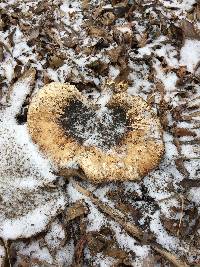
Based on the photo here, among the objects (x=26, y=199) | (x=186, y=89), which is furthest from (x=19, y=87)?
(x=186, y=89)

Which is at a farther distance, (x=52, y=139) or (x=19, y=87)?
(x=19, y=87)

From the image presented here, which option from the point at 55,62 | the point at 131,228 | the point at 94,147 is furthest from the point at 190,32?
the point at 131,228

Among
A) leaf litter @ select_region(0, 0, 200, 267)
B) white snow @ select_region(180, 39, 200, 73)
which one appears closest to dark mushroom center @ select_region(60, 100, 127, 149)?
leaf litter @ select_region(0, 0, 200, 267)

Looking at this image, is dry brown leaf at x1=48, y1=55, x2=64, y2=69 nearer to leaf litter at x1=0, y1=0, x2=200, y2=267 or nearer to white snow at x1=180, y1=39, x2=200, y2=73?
leaf litter at x1=0, y1=0, x2=200, y2=267

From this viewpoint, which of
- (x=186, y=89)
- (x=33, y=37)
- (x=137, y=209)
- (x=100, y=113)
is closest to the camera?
(x=137, y=209)

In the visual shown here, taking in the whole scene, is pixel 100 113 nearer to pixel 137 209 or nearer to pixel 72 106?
pixel 72 106

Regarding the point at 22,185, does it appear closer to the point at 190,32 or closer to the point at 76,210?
the point at 76,210

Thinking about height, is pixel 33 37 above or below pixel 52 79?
above
